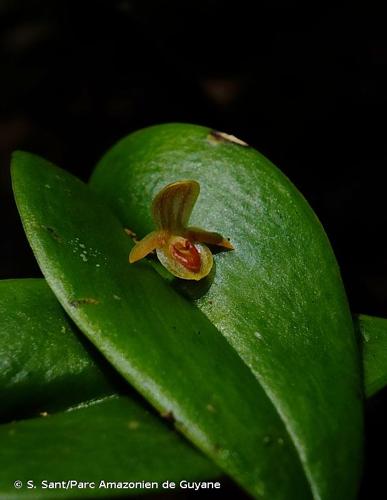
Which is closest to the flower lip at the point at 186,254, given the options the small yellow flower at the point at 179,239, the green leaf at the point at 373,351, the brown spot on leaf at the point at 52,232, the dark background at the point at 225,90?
the small yellow flower at the point at 179,239

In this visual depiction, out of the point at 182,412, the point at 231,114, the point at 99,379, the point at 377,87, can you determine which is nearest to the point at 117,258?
the point at 99,379

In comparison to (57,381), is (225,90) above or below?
above

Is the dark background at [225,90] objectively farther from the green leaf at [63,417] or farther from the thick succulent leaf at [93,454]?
the thick succulent leaf at [93,454]

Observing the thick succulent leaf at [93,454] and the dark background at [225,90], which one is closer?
the thick succulent leaf at [93,454]

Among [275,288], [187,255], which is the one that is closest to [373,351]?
[275,288]

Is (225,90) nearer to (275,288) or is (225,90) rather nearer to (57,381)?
(275,288)

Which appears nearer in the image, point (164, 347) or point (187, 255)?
point (164, 347)
